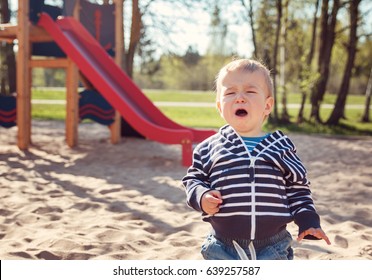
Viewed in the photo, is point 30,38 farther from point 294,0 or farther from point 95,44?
point 294,0

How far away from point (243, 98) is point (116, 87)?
474cm

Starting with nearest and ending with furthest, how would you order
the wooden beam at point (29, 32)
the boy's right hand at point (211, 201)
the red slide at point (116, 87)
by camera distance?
1. the boy's right hand at point (211, 201)
2. the red slide at point (116, 87)
3. the wooden beam at point (29, 32)

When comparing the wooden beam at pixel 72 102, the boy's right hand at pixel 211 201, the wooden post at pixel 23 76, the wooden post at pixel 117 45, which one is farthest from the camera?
the wooden post at pixel 117 45

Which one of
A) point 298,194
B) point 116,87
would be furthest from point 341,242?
point 116,87

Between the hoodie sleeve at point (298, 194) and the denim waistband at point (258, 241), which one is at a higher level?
the hoodie sleeve at point (298, 194)

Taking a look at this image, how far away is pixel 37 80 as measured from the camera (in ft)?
103

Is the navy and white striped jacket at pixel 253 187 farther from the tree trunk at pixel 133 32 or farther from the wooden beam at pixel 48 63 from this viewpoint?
the tree trunk at pixel 133 32

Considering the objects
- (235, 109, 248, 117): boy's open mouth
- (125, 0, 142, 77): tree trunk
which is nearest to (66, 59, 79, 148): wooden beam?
(125, 0, 142, 77): tree trunk

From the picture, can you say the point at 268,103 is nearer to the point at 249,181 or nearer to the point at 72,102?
the point at 249,181

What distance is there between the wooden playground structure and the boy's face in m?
4.85

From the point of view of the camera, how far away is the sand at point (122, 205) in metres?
2.53

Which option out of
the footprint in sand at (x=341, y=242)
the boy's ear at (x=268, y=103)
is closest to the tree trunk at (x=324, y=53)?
the footprint in sand at (x=341, y=242)

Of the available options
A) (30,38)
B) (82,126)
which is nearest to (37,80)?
(82,126)

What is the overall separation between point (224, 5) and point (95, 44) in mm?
3918
